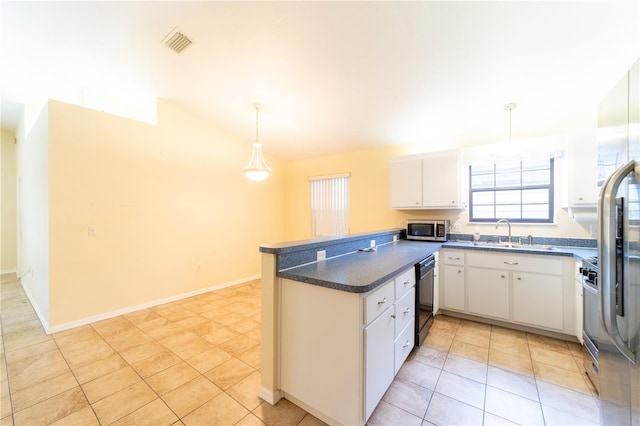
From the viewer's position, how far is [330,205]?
5098mm

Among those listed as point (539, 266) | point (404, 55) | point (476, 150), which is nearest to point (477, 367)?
point (539, 266)

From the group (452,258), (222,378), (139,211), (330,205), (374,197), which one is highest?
(374,197)

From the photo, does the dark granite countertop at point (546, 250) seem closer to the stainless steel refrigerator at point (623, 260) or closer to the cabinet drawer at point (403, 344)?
the cabinet drawer at point (403, 344)

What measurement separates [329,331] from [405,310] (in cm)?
86

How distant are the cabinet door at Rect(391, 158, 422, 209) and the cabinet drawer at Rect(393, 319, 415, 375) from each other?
1972 millimetres

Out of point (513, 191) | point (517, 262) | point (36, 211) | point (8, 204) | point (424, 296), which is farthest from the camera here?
point (8, 204)

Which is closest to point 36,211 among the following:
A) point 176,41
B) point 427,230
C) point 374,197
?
point 176,41

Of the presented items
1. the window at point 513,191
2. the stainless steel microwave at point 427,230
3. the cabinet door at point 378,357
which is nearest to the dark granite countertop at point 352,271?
the cabinet door at point 378,357

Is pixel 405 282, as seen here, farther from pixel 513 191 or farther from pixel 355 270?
pixel 513 191

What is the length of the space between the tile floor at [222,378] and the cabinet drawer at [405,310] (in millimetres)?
412

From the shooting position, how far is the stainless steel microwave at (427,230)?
3441 mm

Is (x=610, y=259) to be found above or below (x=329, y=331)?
above

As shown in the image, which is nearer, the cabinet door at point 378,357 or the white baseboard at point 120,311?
the cabinet door at point 378,357

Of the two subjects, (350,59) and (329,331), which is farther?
(350,59)
